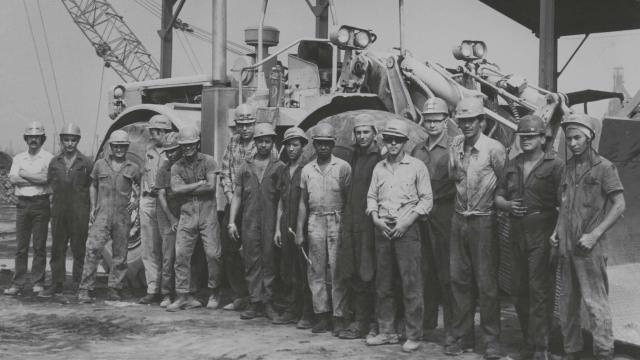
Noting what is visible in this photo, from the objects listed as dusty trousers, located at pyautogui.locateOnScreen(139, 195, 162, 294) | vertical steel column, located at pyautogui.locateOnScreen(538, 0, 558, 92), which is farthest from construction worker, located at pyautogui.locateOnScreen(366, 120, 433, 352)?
vertical steel column, located at pyautogui.locateOnScreen(538, 0, 558, 92)

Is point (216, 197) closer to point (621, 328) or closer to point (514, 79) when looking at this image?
point (514, 79)

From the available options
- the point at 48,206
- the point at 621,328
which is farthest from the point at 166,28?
the point at 621,328

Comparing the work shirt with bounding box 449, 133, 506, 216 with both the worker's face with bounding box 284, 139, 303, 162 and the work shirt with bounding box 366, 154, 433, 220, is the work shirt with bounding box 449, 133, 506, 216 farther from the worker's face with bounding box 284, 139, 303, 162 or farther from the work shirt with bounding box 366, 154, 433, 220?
the worker's face with bounding box 284, 139, 303, 162

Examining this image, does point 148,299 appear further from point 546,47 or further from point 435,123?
point 546,47

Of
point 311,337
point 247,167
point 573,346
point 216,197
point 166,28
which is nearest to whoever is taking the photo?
point 573,346

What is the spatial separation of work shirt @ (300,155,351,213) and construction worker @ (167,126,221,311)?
1454 millimetres

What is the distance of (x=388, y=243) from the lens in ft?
20.0

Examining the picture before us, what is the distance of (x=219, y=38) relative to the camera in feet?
28.0

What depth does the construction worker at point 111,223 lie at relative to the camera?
8.20 metres

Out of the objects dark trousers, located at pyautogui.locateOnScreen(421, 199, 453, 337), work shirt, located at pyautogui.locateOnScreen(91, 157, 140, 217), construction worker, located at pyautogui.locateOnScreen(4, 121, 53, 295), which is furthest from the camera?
construction worker, located at pyautogui.locateOnScreen(4, 121, 53, 295)

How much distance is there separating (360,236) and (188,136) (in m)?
2.33

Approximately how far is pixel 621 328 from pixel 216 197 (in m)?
3.92

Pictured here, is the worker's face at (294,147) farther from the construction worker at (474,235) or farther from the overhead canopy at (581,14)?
the overhead canopy at (581,14)

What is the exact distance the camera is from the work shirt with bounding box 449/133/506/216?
5797 millimetres
